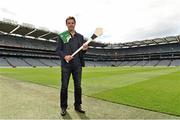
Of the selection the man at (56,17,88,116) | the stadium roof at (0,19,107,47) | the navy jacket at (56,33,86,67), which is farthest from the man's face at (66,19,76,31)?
the stadium roof at (0,19,107,47)

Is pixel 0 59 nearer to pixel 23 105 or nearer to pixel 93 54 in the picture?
pixel 93 54

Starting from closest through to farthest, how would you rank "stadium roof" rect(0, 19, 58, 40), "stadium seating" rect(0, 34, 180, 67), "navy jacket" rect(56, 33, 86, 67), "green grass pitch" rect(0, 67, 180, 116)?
"navy jacket" rect(56, 33, 86, 67) → "green grass pitch" rect(0, 67, 180, 116) → "stadium roof" rect(0, 19, 58, 40) → "stadium seating" rect(0, 34, 180, 67)

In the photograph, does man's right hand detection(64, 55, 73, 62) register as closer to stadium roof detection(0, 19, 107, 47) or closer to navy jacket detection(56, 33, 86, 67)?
navy jacket detection(56, 33, 86, 67)

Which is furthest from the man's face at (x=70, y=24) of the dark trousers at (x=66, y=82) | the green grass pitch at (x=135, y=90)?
the green grass pitch at (x=135, y=90)

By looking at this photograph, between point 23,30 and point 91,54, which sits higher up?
point 23,30

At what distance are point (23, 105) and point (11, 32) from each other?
226 feet

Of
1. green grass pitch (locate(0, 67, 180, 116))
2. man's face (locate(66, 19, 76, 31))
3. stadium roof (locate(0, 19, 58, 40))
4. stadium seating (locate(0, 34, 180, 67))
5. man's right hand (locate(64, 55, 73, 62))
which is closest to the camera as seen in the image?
man's right hand (locate(64, 55, 73, 62))

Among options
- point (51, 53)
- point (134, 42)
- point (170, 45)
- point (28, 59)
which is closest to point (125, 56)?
point (134, 42)

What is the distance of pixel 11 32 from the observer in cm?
6856

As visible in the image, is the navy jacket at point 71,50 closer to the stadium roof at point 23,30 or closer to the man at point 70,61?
the man at point 70,61

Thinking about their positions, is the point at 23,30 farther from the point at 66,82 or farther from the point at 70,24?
the point at 66,82

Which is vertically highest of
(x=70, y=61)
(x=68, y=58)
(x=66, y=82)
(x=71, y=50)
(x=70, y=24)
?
(x=70, y=24)

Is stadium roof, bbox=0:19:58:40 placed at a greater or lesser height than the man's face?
greater

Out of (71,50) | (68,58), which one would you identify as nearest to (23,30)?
(71,50)
